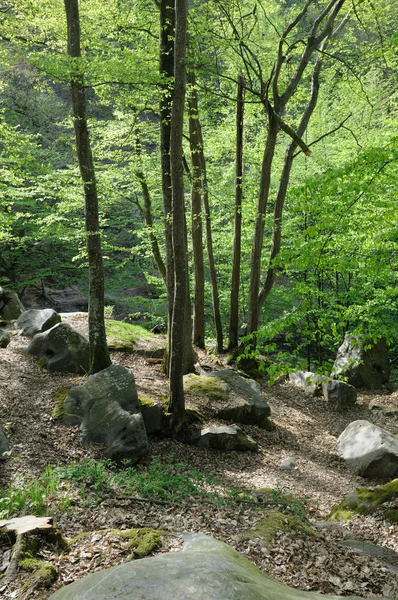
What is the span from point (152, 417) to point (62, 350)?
294cm

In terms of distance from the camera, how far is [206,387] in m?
9.34

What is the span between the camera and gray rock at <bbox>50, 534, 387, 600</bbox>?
2.34 meters

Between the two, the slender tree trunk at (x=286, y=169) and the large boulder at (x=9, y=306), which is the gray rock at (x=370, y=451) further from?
the large boulder at (x=9, y=306)

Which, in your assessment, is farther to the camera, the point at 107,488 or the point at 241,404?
the point at 241,404

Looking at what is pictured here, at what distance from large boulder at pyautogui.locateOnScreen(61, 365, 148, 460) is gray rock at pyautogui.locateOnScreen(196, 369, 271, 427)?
7.36 ft

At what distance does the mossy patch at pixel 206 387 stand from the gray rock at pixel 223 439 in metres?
1.17

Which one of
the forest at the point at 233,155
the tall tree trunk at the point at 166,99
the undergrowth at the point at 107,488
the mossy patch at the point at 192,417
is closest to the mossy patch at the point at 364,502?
the undergrowth at the point at 107,488

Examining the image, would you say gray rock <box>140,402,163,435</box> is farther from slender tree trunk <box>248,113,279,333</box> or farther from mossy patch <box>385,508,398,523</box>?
slender tree trunk <box>248,113,279,333</box>

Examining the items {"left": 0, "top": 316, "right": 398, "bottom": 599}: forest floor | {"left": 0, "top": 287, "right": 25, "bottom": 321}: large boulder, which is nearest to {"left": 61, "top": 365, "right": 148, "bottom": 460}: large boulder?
{"left": 0, "top": 316, "right": 398, "bottom": 599}: forest floor

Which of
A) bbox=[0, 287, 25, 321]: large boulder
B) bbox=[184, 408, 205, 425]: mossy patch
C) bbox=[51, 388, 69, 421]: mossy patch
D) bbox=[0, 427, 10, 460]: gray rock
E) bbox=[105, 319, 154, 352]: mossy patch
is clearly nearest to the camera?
bbox=[0, 427, 10, 460]: gray rock

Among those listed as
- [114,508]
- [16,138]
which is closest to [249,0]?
[16,138]

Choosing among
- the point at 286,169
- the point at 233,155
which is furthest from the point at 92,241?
the point at 233,155

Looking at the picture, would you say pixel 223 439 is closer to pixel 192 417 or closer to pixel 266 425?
pixel 192 417

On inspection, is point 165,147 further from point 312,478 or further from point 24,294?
point 24,294
